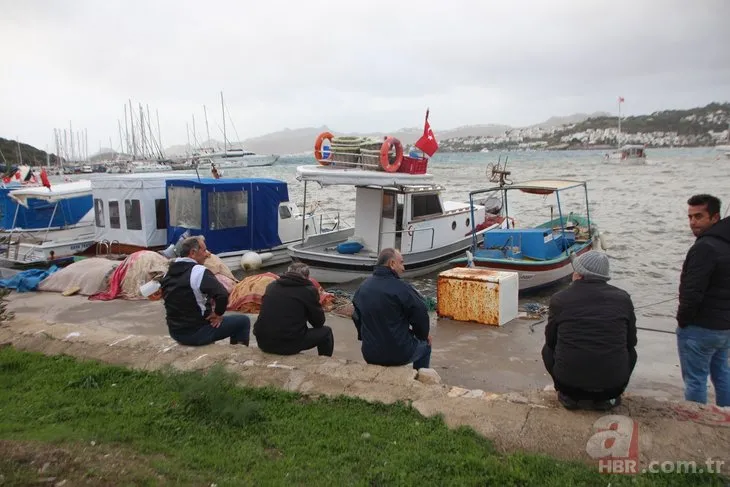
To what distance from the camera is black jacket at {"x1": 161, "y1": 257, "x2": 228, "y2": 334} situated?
6207mm

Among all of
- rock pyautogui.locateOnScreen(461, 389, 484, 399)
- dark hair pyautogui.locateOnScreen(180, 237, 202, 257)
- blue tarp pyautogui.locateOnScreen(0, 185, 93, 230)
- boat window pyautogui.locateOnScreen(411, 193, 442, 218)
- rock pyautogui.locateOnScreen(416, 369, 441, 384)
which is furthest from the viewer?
blue tarp pyautogui.locateOnScreen(0, 185, 93, 230)

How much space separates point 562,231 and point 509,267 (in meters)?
2.20

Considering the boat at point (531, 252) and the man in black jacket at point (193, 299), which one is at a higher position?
the man in black jacket at point (193, 299)

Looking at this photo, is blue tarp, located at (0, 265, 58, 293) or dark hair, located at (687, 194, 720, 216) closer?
dark hair, located at (687, 194, 720, 216)

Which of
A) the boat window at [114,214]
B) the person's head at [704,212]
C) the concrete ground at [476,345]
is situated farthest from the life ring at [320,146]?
the person's head at [704,212]

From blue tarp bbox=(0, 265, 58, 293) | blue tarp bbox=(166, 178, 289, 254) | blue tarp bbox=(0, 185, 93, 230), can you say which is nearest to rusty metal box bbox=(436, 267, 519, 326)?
blue tarp bbox=(166, 178, 289, 254)

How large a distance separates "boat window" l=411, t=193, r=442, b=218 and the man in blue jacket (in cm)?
851

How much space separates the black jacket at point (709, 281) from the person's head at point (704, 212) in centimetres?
20

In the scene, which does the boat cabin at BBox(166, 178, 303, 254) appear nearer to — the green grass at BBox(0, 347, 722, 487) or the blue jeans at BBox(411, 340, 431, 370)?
the green grass at BBox(0, 347, 722, 487)

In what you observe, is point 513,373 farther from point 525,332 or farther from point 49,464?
point 49,464

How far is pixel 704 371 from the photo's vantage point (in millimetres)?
4887

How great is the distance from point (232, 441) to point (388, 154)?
945cm

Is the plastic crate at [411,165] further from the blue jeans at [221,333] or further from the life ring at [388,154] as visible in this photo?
the blue jeans at [221,333]

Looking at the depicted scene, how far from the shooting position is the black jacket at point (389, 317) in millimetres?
5492
